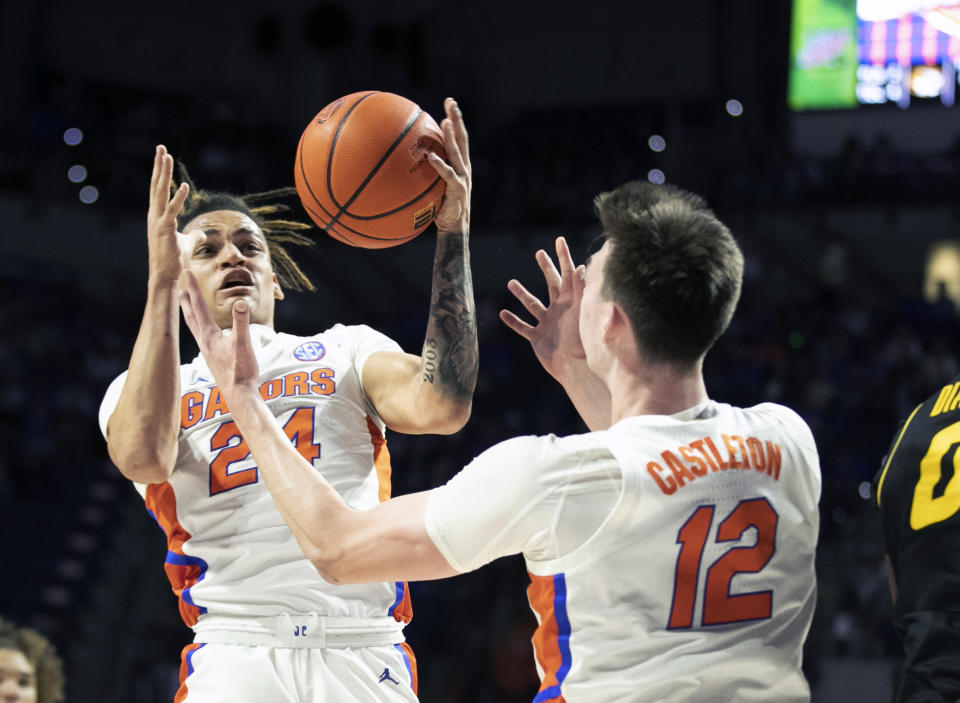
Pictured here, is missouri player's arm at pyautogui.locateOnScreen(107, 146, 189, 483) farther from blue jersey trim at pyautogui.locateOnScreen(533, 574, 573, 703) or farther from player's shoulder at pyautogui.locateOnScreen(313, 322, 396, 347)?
blue jersey trim at pyautogui.locateOnScreen(533, 574, 573, 703)

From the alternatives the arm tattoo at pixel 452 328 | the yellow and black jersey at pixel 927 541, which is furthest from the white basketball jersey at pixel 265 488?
the yellow and black jersey at pixel 927 541

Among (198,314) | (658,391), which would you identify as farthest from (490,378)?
(658,391)

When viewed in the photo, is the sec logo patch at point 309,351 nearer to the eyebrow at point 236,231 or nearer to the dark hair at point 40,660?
the eyebrow at point 236,231

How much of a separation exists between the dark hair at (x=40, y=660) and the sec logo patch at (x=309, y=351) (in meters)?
1.73

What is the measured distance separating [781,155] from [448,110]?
15.3 metres

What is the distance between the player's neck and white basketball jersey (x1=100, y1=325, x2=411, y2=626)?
3.52 feet

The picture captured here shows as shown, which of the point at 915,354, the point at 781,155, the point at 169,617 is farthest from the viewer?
the point at 781,155

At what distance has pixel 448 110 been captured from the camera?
9.75 ft

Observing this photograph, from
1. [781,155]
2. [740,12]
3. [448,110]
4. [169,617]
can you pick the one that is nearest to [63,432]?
[169,617]

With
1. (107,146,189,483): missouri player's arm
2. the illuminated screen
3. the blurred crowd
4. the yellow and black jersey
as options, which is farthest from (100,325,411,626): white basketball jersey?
the illuminated screen

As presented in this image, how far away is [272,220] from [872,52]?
15.5m

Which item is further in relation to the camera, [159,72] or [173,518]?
[159,72]

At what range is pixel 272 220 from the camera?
3725 mm

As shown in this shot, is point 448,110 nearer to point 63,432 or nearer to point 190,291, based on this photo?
point 190,291
